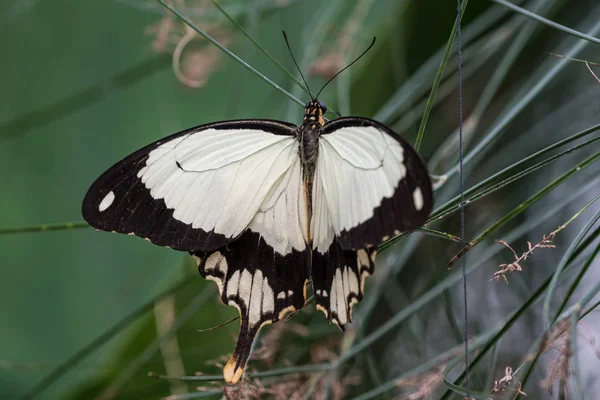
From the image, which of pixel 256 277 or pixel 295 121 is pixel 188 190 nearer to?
pixel 256 277

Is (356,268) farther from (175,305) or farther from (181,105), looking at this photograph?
(181,105)

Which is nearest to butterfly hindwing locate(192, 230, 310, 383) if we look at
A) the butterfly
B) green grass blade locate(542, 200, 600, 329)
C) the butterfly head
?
the butterfly

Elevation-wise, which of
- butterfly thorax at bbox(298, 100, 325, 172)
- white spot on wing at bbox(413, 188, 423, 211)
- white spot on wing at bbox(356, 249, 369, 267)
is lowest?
white spot on wing at bbox(413, 188, 423, 211)

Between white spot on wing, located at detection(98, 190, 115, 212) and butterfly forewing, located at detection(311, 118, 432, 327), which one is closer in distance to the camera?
butterfly forewing, located at detection(311, 118, 432, 327)

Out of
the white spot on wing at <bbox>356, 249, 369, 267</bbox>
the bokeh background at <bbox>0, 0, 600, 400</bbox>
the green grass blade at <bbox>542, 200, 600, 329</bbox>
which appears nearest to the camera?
the green grass blade at <bbox>542, 200, 600, 329</bbox>

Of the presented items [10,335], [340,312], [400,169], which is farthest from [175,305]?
[400,169]

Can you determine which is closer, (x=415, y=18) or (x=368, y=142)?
(x=368, y=142)

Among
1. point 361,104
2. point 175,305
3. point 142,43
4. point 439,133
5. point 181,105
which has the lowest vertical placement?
point 175,305

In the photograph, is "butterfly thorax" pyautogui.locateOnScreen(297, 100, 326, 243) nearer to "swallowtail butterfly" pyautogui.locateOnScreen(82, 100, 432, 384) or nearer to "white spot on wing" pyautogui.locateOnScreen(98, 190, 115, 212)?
"swallowtail butterfly" pyautogui.locateOnScreen(82, 100, 432, 384)
